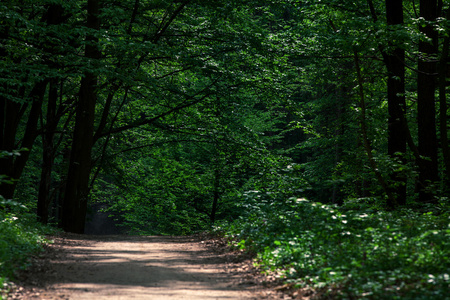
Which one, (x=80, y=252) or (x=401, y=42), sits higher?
(x=401, y=42)

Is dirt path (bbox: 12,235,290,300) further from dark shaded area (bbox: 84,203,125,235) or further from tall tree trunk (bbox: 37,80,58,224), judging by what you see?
dark shaded area (bbox: 84,203,125,235)

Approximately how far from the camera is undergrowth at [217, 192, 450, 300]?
5402 mm

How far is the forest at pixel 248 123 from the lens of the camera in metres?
7.28

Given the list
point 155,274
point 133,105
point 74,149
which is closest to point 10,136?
point 74,149

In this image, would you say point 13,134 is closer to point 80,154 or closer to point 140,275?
point 80,154

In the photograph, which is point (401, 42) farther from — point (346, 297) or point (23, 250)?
point (23, 250)

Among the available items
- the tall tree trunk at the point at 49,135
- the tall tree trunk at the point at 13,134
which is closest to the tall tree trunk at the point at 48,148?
the tall tree trunk at the point at 49,135

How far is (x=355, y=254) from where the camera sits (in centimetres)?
669

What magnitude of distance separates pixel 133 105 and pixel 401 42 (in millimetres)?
13436

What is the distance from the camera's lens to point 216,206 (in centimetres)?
2302

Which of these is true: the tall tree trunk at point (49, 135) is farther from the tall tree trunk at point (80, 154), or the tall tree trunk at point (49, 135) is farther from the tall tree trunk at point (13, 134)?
the tall tree trunk at point (80, 154)

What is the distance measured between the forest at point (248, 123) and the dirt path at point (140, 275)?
490 millimetres

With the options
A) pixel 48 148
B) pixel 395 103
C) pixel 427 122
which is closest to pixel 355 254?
pixel 395 103

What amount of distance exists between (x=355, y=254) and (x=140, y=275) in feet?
10.9
